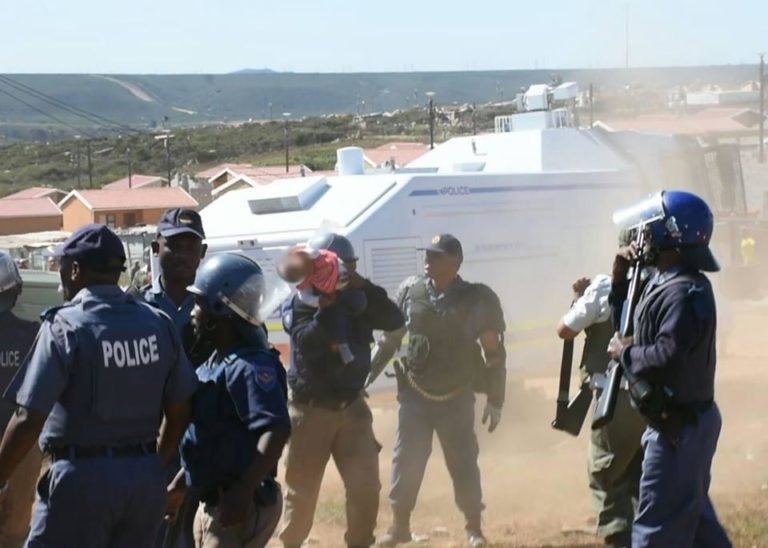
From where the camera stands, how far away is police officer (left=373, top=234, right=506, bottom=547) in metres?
8.11

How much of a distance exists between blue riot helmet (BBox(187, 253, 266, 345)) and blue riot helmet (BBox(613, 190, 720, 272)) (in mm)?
1649

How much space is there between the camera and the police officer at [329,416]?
7.23 m

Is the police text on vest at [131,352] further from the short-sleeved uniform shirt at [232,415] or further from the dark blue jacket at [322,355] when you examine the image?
the dark blue jacket at [322,355]

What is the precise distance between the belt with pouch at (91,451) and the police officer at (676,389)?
197 centimetres

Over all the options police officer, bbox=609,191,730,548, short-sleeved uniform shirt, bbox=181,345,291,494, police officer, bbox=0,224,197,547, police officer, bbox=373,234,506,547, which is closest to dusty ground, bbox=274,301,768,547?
police officer, bbox=373,234,506,547

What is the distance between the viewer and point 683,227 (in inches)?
→ 207

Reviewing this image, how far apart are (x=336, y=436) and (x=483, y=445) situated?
4519mm

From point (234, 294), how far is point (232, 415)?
0.45 m

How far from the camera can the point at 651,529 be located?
514 cm

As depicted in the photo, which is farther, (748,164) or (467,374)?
(748,164)

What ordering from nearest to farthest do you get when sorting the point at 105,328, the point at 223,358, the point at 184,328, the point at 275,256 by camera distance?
the point at 105,328, the point at 223,358, the point at 184,328, the point at 275,256

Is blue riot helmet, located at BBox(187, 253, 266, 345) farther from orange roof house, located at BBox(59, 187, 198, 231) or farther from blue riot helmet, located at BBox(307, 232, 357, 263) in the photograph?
orange roof house, located at BBox(59, 187, 198, 231)

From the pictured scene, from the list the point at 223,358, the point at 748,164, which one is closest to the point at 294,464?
the point at 223,358

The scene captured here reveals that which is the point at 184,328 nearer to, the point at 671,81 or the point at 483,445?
the point at 483,445
